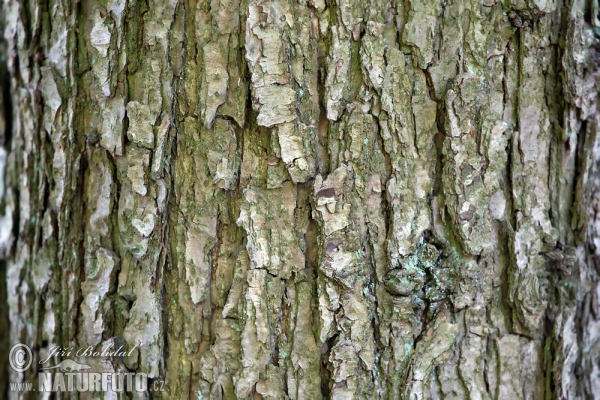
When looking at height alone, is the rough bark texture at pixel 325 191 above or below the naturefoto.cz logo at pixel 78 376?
above

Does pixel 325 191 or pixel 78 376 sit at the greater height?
pixel 325 191

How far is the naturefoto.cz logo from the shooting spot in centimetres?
110

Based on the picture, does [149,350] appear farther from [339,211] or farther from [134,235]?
[339,211]

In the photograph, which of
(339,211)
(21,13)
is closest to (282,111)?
(339,211)

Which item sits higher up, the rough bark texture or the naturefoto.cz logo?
the rough bark texture

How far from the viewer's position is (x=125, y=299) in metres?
1.11

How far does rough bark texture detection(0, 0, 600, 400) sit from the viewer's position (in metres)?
1.02

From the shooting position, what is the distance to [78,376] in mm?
1157

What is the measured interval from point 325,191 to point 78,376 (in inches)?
27.5

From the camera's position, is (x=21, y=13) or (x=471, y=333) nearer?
(x=471, y=333)

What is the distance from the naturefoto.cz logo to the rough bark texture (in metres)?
0.02

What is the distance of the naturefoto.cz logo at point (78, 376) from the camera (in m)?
1.10

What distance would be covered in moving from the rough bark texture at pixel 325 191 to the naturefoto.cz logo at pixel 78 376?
0.02m

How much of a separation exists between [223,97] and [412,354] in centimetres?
64
